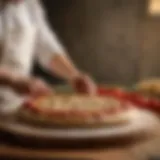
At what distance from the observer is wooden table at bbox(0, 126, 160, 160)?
0.74m

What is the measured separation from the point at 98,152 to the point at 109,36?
104 centimetres

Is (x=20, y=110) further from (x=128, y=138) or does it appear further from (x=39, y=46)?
(x=39, y=46)

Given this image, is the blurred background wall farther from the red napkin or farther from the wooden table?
the wooden table

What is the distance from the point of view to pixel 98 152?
2.49 feet

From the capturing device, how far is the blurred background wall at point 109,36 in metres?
1.72

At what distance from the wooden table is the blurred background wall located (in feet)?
3.22

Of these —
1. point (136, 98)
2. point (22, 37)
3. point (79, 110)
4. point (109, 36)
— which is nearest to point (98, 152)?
point (79, 110)

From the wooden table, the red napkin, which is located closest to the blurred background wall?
the red napkin

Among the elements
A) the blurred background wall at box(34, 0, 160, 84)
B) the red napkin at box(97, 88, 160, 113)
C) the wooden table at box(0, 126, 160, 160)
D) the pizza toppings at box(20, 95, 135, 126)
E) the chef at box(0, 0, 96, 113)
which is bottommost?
the wooden table at box(0, 126, 160, 160)

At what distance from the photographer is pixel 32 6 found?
134cm

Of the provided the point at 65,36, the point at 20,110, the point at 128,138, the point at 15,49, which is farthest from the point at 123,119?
the point at 65,36

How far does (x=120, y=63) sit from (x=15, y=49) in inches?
22.7

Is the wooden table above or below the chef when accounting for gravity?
below

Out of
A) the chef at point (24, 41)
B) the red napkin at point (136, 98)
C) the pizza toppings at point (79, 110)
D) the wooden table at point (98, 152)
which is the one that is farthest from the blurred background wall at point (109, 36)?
the wooden table at point (98, 152)
